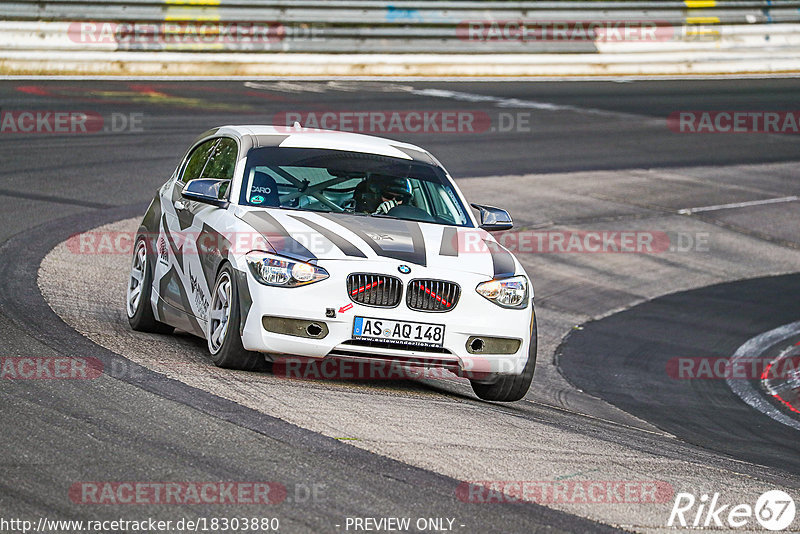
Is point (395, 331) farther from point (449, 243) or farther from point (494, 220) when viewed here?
point (494, 220)

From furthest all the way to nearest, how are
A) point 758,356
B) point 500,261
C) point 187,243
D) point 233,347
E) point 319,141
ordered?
point 758,356 < point 319,141 < point 187,243 < point 500,261 < point 233,347

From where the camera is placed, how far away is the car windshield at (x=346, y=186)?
8.62 metres

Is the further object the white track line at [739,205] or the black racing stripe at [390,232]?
the white track line at [739,205]

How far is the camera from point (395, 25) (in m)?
27.3

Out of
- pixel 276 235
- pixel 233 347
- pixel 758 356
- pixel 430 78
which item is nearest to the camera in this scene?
pixel 233 347

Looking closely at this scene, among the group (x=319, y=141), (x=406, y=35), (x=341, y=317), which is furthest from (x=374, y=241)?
(x=406, y=35)

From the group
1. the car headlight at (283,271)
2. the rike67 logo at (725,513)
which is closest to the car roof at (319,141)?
the car headlight at (283,271)

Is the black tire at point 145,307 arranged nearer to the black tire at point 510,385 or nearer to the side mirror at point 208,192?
the side mirror at point 208,192

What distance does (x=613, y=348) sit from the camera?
484 inches

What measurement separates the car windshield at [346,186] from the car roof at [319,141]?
0.30ft

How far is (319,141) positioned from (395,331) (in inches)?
81.5

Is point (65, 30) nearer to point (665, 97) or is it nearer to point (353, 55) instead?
point (353, 55)

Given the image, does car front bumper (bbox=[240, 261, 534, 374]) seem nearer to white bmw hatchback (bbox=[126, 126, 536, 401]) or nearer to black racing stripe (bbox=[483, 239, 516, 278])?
white bmw hatchback (bbox=[126, 126, 536, 401])

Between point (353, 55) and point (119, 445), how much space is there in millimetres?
21908
